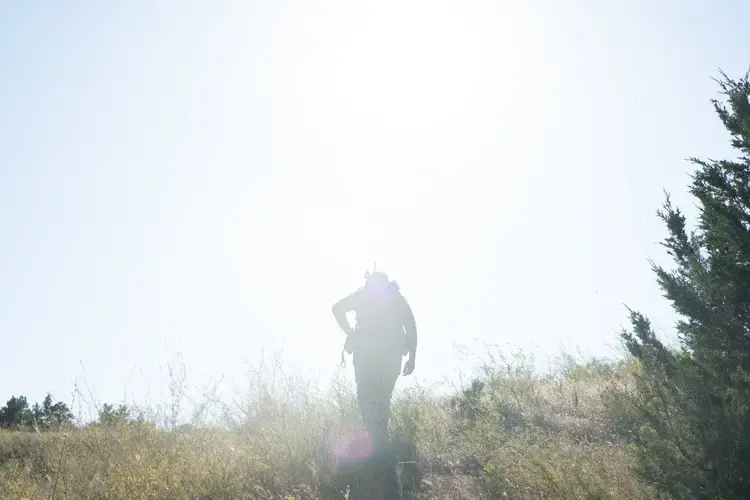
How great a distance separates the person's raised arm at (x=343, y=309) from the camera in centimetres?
567

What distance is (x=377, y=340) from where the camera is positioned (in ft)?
17.5

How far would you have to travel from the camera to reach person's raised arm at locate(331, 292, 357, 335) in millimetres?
5668

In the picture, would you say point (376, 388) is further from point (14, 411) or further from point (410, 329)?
point (14, 411)

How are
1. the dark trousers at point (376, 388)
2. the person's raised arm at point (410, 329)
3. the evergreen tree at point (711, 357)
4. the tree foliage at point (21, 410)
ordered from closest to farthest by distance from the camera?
the evergreen tree at point (711, 357), the dark trousers at point (376, 388), the person's raised arm at point (410, 329), the tree foliage at point (21, 410)

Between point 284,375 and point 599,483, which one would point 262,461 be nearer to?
point 284,375

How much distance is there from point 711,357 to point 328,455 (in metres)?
3.35

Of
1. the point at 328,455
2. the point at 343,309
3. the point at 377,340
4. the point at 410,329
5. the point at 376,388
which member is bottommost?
the point at 328,455

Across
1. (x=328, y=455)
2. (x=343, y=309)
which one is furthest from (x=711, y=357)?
(x=343, y=309)

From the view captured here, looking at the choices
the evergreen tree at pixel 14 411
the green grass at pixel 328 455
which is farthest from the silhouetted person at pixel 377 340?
the evergreen tree at pixel 14 411

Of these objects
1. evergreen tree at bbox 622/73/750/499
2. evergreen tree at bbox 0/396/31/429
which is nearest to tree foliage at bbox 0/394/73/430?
evergreen tree at bbox 0/396/31/429

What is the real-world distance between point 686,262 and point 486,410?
348 cm

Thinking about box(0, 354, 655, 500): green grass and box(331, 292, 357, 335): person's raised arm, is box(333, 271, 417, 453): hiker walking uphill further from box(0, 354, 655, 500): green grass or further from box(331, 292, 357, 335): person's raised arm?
box(0, 354, 655, 500): green grass

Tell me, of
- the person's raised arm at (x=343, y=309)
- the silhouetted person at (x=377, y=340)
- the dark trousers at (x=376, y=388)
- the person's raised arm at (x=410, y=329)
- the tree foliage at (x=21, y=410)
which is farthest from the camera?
the tree foliage at (x=21, y=410)

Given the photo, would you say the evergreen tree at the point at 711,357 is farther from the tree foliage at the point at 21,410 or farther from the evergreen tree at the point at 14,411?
the evergreen tree at the point at 14,411
